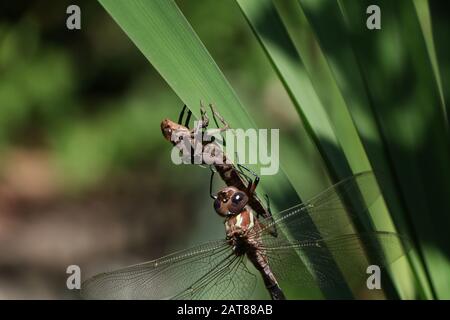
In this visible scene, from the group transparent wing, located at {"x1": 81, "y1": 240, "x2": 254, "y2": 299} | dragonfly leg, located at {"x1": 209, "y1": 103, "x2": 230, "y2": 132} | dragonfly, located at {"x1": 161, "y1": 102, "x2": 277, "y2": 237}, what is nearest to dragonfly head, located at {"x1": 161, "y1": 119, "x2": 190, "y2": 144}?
dragonfly, located at {"x1": 161, "y1": 102, "x2": 277, "y2": 237}

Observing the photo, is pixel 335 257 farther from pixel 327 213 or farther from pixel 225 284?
pixel 225 284

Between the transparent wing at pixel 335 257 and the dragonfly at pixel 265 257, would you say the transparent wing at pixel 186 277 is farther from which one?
the transparent wing at pixel 335 257

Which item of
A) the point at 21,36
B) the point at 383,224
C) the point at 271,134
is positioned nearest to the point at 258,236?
the point at 383,224

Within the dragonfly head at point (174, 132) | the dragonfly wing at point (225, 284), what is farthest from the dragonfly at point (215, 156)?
the dragonfly wing at point (225, 284)

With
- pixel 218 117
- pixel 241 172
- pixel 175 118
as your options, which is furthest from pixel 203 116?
pixel 175 118

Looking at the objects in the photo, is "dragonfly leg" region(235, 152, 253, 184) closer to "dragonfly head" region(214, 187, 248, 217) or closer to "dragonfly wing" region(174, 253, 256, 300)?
"dragonfly head" region(214, 187, 248, 217)

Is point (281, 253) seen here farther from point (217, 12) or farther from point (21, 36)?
point (21, 36)
